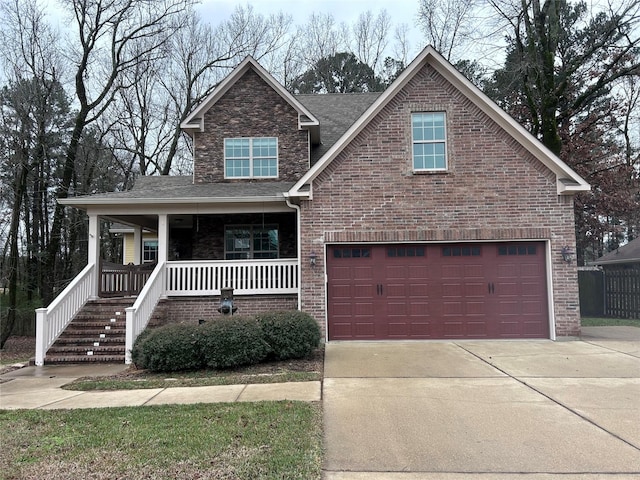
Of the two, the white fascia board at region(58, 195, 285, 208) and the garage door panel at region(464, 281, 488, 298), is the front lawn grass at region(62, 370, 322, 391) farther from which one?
the garage door panel at region(464, 281, 488, 298)

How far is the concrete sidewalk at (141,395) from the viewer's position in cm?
614

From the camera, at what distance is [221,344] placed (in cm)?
823

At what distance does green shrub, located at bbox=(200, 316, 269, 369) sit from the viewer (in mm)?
8203

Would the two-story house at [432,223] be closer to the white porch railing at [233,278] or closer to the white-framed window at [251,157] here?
the white porch railing at [233,278]

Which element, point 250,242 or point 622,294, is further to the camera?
point 622,294

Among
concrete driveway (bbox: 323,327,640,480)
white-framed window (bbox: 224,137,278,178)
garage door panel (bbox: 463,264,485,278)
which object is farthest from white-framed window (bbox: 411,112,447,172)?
white-framed window (bbox: 224,137,278,178)

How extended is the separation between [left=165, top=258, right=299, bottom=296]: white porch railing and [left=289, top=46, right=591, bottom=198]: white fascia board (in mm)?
2308

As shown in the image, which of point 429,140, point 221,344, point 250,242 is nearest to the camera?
point 221,344

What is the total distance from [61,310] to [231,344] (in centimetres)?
484

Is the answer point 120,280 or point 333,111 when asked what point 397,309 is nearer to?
point 120,280

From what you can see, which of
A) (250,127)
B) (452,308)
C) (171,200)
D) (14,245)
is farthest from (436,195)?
(14,245)

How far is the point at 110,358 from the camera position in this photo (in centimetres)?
955

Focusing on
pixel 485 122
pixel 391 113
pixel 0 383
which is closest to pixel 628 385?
pixel 485 122

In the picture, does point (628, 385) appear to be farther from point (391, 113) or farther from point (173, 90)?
point (173, 90)
